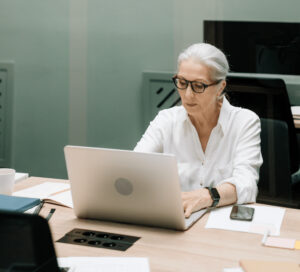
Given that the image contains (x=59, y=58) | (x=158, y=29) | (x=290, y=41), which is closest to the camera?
(x=290, y=41)

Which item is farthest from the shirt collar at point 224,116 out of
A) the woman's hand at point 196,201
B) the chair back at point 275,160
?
the woman's hand at point 196,201

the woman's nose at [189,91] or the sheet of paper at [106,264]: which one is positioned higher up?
the woman's nose at [189,91]

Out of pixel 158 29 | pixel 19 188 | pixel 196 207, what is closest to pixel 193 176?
pixel 196 207

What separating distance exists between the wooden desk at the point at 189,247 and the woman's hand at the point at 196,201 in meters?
0.05

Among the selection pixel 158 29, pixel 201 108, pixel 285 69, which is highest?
pixel 158 29

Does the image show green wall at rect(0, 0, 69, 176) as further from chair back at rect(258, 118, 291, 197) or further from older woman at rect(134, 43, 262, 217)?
chair back at rect(258, 118, 291, 197)

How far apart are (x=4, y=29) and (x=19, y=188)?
219 cm

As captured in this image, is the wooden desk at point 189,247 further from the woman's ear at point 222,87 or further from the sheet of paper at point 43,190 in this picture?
the woman's ear at point 222,87

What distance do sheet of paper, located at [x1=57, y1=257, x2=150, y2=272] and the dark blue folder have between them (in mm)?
349

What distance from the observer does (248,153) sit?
1.94 metres

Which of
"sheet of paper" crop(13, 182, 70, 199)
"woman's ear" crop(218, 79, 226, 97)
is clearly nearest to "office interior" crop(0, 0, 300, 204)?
"woman's ear" crop(218, 79, 226, 97)

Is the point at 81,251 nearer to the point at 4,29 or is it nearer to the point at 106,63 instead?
the point at 106,63

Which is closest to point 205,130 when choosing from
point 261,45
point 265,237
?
point 265,237

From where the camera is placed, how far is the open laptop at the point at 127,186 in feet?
4.60
